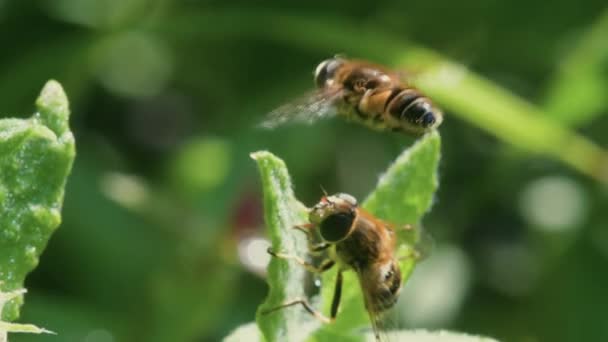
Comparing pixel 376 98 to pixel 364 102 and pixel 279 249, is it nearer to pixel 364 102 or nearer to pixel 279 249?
pixel 364 102

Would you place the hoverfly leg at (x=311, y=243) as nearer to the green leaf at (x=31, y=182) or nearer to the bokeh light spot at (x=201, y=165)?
the green leaf at (x=31, y=182)

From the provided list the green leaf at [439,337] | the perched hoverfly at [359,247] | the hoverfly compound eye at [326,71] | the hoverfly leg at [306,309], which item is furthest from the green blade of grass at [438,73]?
the green leaf at [439,337]

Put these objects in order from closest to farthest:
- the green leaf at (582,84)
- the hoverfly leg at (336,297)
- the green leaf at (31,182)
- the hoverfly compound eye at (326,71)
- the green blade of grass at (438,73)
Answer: the green leaf at (31,182), the hoverfly leg at (336,297), the hoverfly compound eye at (326,71), the green blade of grass at (438,73), the green leaf at (582,84)

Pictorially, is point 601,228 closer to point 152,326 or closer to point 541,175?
point 541,175

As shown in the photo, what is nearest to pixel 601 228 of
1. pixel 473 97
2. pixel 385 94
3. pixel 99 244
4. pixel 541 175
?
pixel 541 175

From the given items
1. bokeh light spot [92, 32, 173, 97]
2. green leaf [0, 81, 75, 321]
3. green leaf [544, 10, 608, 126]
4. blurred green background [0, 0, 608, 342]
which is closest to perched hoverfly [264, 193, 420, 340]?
green leaf [0, 81, 75, 321]

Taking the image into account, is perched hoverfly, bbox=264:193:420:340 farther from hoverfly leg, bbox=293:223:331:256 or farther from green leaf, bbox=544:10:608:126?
green leaf, bbox=544:10:608:126

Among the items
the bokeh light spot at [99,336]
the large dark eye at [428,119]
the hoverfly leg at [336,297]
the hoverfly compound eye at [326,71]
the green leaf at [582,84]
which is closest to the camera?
the hoverfly leg at [336,297]
